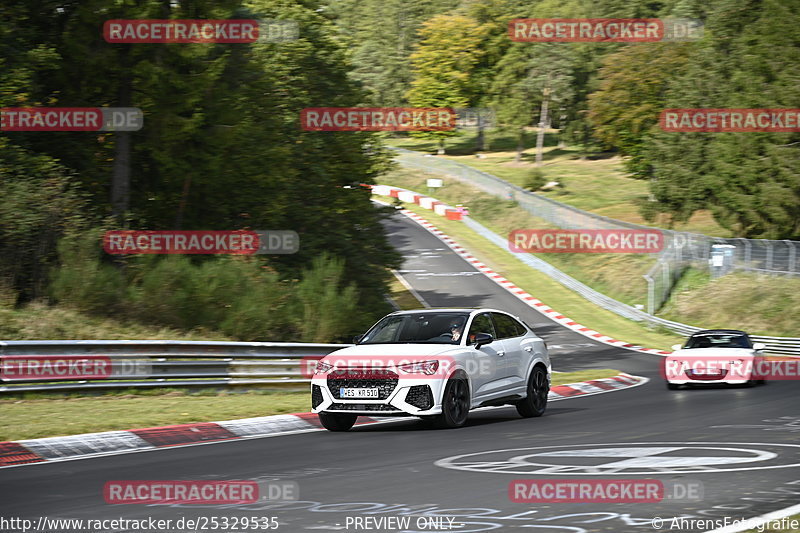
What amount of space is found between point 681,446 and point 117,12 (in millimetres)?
20792

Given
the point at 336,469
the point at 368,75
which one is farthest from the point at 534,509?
the point at 368,75

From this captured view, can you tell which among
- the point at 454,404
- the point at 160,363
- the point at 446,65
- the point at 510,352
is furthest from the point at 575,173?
the point at 454,404

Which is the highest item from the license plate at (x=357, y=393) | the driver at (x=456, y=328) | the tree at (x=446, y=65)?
the tree at (x=446, y=65)

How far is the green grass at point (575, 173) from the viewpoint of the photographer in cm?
6893

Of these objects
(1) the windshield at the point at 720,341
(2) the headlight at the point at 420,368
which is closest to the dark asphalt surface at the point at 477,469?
(2) the headlight at the point at 420,368

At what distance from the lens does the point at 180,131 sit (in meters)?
27.8

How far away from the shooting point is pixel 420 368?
42.9 feet

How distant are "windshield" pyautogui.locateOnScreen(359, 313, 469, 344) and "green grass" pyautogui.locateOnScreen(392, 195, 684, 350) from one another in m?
25.5

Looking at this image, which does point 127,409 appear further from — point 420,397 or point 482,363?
point 482,363

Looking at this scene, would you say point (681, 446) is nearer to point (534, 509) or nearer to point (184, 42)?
point (534, 509)

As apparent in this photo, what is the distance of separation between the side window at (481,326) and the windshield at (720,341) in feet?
32.8

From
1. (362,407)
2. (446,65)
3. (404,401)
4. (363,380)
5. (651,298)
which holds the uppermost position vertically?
(446,65)

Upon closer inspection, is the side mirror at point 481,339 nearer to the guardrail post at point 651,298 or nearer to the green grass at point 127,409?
the green grass at point 127,409

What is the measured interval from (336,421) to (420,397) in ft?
4.68
